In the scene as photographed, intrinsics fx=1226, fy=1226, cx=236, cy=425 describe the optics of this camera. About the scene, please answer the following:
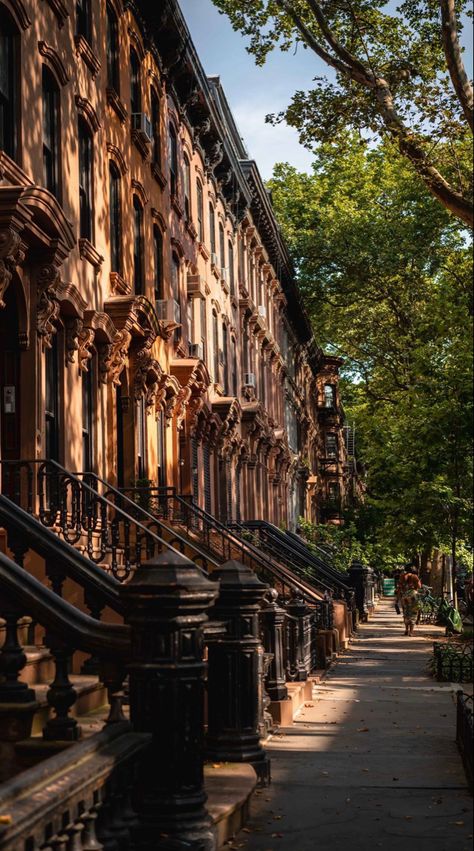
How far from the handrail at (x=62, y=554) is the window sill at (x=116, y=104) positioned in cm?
1087

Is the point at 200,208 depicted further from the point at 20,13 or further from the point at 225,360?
the point at 20,13

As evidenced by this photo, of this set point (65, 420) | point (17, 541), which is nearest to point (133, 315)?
point (65, 420)

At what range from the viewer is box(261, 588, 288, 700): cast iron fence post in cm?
1348

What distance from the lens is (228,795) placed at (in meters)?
8.06

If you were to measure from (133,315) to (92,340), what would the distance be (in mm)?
1714

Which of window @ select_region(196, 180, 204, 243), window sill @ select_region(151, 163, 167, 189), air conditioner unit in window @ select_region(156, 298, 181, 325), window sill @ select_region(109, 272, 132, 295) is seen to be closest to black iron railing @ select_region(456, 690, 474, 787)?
window sill @ select_region(109, 272, 132, 295)

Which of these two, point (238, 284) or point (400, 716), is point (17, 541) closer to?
point (400, 716)

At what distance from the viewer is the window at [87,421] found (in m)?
17.6

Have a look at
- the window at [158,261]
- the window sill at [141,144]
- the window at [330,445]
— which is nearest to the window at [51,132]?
the window sill at [141,144]

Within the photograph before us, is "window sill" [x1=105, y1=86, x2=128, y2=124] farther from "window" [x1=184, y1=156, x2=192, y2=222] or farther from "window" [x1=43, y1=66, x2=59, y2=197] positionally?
"window" [x1=184, y1=156, x2=192, y2=222]

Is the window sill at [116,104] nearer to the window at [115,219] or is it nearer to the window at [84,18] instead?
the window at [115,219]

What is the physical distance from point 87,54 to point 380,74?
4.28 m

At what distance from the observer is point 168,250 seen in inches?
960

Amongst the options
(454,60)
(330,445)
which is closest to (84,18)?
(454,60)
